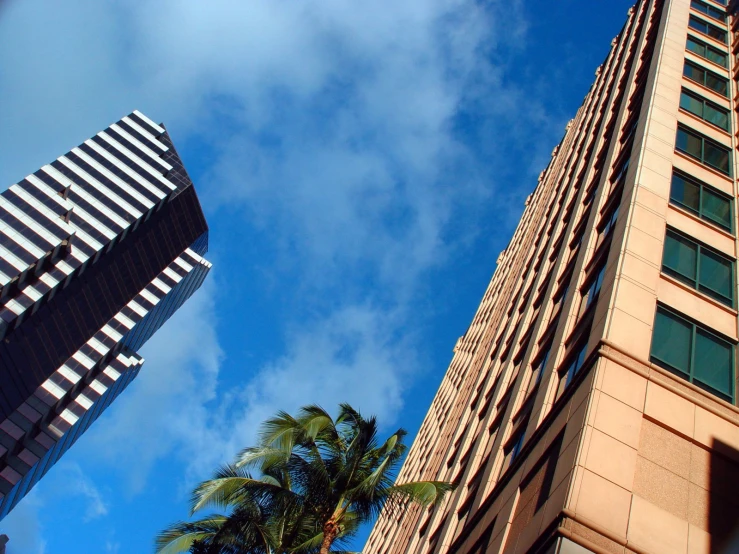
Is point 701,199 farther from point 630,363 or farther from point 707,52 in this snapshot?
point 707,52

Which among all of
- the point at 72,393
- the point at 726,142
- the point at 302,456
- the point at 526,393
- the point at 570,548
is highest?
the point at 72,393

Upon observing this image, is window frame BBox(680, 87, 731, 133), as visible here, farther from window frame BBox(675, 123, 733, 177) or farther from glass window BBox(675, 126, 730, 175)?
glass window BBox(675, 126, 730, 175)

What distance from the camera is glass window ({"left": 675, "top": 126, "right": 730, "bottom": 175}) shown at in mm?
26672

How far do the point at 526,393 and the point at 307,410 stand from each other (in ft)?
25.0

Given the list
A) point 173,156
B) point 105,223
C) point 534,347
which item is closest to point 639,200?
point 534,347

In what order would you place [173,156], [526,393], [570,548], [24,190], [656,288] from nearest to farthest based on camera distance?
[570,548], [656,288], [526,393], [24,190], [173,156]

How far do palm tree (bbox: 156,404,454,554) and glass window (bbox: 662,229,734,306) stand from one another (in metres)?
9.37

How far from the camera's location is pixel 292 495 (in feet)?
66.0

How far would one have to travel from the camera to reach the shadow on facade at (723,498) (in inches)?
571

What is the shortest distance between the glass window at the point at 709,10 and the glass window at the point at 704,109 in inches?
520

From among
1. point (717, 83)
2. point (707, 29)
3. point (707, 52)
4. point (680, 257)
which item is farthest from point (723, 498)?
point (707, 29)

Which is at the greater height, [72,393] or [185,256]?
[185,256]

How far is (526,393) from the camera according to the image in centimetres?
2425

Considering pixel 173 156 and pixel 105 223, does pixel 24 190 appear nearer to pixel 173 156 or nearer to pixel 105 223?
pixel 105 223
